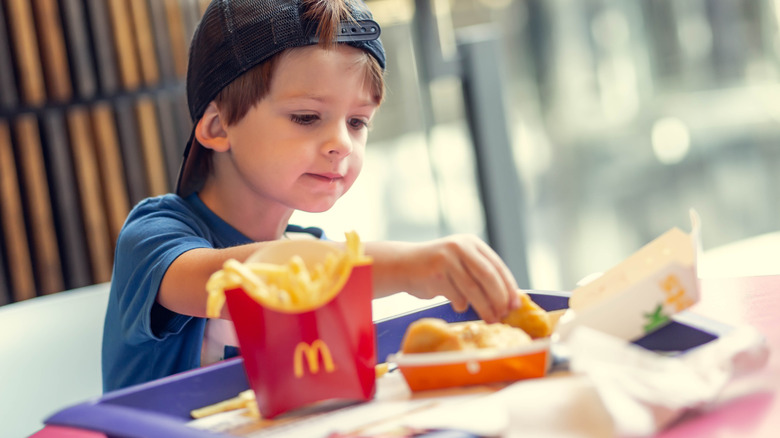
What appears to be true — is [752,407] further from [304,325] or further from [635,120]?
[635,120]

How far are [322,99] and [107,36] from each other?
5.57 ft

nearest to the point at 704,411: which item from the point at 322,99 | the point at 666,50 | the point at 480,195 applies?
the point at 322,99

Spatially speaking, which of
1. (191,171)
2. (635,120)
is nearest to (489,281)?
(191,171)

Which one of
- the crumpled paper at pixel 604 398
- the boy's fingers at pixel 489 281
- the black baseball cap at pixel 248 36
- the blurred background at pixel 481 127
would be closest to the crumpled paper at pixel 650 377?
the crumpled paper at pixel 604 398

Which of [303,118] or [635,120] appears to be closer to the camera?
[303,118]

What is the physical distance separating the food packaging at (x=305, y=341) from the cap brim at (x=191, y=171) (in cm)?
64

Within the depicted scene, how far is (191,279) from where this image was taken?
753 mm

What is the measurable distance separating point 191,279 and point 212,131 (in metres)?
0.36

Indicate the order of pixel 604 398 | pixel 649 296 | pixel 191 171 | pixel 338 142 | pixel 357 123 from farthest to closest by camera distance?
pixel 191 171 < pixel 357 123 < pixel 338 142 < pixel 649 296 < pixel 604 398

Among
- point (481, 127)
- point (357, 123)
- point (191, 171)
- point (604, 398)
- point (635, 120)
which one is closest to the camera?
point (604, 398)

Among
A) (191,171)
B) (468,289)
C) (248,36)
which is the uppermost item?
(248,36)

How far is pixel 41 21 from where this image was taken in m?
2.25

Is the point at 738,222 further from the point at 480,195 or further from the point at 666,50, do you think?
the point at 480,195

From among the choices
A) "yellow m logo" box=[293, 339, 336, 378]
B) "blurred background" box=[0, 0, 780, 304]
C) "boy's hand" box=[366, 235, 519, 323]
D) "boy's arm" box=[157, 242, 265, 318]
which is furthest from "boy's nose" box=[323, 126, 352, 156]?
"blurred background" box=[0, 0, 780, 304]
